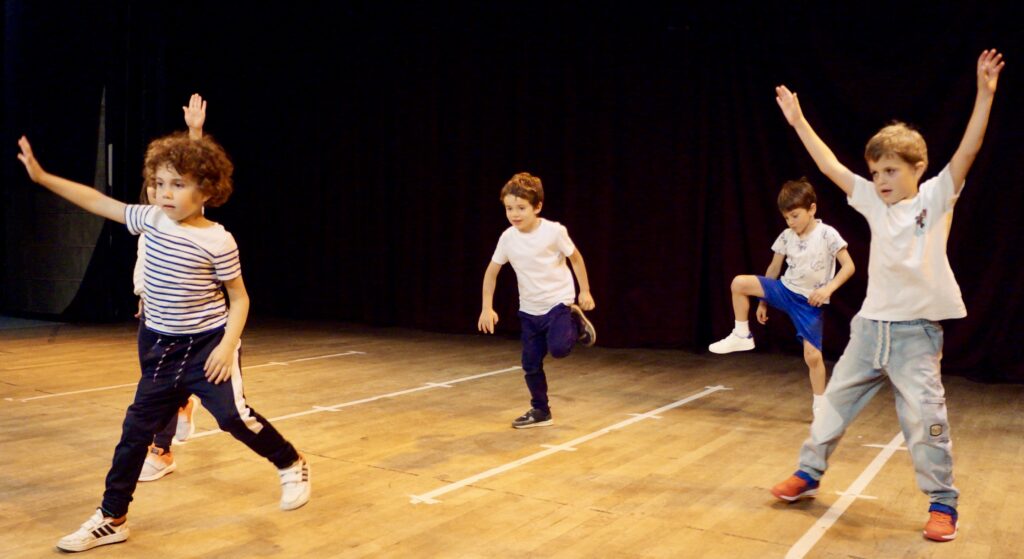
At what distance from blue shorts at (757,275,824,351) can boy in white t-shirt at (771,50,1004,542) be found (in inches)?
69.1

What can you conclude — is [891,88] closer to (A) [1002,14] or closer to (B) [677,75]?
(A) [1002,14]

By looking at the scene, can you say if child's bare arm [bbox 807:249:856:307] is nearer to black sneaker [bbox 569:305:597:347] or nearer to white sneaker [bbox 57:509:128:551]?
black sneaker [bbox 569:305:597:347]

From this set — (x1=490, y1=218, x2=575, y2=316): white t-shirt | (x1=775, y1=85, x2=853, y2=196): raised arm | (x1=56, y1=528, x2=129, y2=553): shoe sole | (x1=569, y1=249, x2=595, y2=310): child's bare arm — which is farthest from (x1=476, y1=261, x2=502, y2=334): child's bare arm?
(x1=56, y1=528, x2=129, y2=553): shoe sole

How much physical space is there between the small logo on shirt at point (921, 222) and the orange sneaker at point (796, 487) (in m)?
1.00

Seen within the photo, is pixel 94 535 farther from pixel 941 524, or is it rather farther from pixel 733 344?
pixel 733 344

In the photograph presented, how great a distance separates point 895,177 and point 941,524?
3.87ft

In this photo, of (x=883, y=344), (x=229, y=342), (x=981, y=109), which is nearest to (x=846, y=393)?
(x=883, y=344)

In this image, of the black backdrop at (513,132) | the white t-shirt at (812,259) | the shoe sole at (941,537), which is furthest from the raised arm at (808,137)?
the black backdrop at (513,132)

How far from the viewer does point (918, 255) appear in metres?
2.84

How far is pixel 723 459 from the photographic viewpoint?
4.00 m

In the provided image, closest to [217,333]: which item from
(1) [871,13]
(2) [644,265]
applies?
(2) [644,265]

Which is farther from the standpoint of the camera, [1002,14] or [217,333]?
[1002,14]

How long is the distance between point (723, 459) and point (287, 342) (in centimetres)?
502

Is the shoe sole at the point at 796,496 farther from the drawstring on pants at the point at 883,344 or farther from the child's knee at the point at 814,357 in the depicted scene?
the child's knee at the point at 814,357
